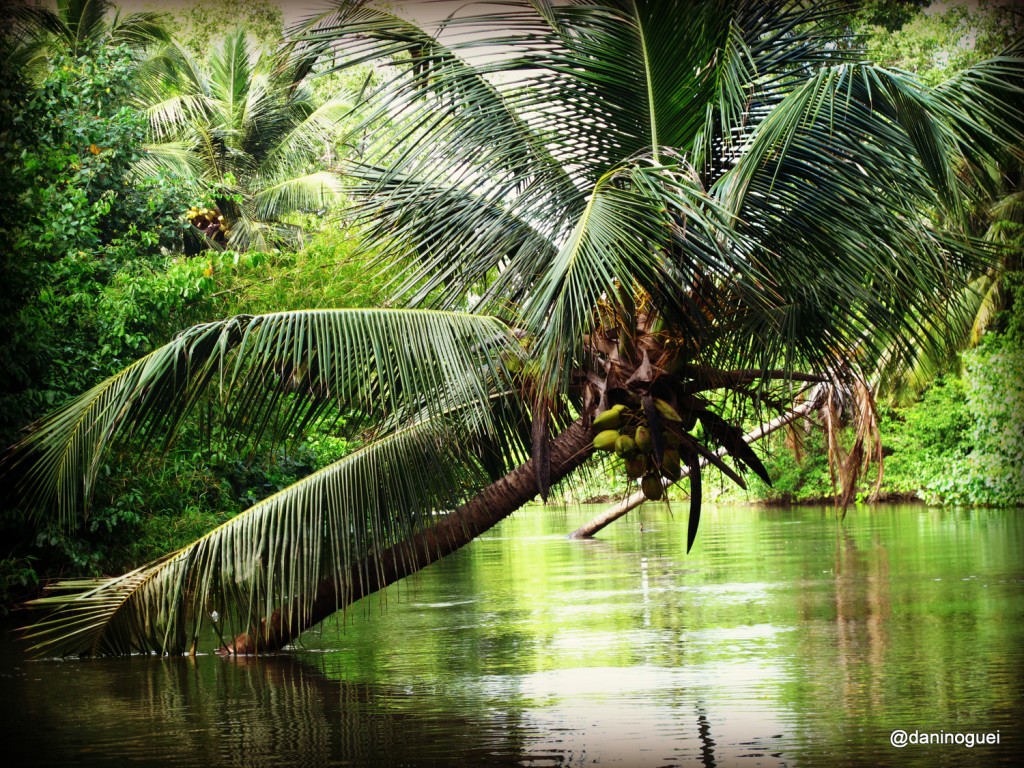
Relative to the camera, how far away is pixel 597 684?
793cm

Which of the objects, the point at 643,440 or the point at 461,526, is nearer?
the point at 643,440

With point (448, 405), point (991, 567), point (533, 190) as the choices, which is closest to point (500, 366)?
point (448, 405)

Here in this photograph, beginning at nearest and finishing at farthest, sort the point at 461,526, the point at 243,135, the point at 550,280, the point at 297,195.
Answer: the point at 550,280, the point at 461,526, the point at 297,195, the point at 243,135

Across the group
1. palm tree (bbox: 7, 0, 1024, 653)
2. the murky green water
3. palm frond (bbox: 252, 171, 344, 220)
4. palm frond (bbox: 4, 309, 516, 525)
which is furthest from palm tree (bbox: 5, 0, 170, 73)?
palm frond (bbox: 4, 309, 516, 525)

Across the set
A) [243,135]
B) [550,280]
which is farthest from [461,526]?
[243,135]

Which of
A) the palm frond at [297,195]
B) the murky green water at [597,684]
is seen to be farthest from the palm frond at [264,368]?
the palm frond at [297,195]

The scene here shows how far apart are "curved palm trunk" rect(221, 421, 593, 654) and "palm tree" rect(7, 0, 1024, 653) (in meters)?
0.02

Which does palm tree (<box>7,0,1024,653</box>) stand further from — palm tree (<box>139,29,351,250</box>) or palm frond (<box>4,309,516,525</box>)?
palm tree (<box>139,29,351,250</box>)

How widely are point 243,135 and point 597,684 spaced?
20.6 m

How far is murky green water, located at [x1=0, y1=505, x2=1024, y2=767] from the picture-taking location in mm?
6070

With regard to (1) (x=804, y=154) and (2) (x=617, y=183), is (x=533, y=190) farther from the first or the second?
(1) (x=804, y=154)

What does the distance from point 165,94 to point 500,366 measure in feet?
63.9

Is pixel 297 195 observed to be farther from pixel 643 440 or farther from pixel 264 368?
pixel 643 440

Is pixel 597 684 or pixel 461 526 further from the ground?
pixel 461 526
